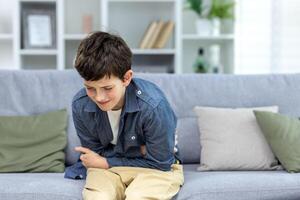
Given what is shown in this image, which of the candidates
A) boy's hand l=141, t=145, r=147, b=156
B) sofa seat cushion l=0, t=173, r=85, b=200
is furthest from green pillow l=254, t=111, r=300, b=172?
sofa seat cushion l=0, t=173, r=85, b=200

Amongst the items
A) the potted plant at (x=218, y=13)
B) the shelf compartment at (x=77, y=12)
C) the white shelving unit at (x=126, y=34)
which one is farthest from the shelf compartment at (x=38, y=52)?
the potted plant at (x=218, y=13)

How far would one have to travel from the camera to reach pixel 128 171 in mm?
2021

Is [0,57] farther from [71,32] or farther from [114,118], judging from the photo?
[114,118]

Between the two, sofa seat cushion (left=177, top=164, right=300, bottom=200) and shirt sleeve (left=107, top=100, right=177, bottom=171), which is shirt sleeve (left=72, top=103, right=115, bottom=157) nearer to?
shirt sleeve (left=107, top=100, right=177, bottom=171)

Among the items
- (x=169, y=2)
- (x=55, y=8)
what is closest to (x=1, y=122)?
(x=55, y=8)

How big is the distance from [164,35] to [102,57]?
232 centimetres

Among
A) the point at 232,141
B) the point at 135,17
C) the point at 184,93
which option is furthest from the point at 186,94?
the point at 135,17

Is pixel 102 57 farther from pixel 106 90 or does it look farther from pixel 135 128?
pixel 135 128

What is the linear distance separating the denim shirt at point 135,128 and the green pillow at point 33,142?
0.31 meters

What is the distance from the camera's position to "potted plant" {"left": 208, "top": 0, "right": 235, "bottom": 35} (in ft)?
13.4

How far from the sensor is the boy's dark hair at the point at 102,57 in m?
1.78

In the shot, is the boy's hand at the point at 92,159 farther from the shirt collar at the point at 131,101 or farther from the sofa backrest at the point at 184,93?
the sofa backrest at the point at 184,93

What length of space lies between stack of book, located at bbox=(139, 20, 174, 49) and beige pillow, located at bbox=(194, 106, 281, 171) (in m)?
1.68

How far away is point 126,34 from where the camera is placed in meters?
4.36
